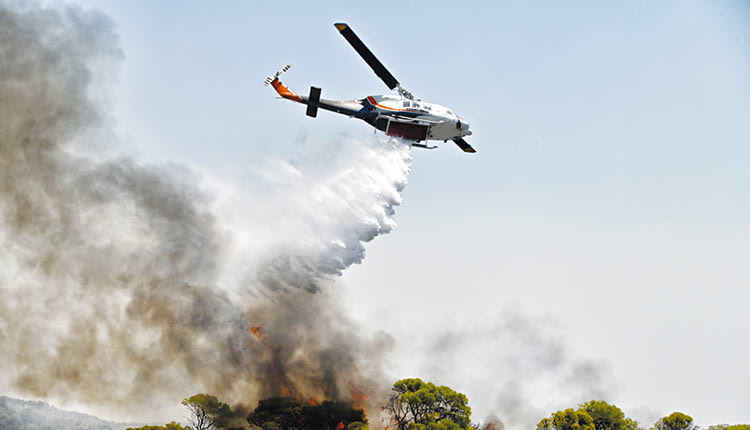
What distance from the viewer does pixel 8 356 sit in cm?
4447

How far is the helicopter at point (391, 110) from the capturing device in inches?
1528

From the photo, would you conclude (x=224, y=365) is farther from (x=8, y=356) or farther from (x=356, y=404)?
(x=8, y=356)

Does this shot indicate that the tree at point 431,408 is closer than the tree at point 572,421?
No

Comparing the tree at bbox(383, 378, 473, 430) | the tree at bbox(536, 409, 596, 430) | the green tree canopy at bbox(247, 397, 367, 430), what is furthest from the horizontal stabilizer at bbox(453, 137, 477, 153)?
the green tree canopy at bbox(247, 397, 367, 430)

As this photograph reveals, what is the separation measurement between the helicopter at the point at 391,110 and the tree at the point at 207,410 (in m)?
25.1

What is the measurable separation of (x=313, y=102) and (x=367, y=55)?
17.0ft

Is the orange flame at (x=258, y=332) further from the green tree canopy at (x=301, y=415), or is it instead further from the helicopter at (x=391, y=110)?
the helicopter at (x=391, y=110)

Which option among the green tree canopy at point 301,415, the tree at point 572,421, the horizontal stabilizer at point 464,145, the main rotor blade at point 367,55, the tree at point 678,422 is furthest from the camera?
the tree at point 678,422

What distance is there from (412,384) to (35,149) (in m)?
40.0

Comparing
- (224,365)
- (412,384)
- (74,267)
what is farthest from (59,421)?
(412,384)

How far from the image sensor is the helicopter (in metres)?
38.8

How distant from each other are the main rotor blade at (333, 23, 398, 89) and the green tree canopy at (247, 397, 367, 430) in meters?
27.7

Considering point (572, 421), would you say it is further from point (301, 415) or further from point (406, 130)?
point (406, 130)

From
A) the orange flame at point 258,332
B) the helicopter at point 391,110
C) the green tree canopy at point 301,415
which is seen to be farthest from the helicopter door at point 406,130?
the green tree canopy at point 301,415
